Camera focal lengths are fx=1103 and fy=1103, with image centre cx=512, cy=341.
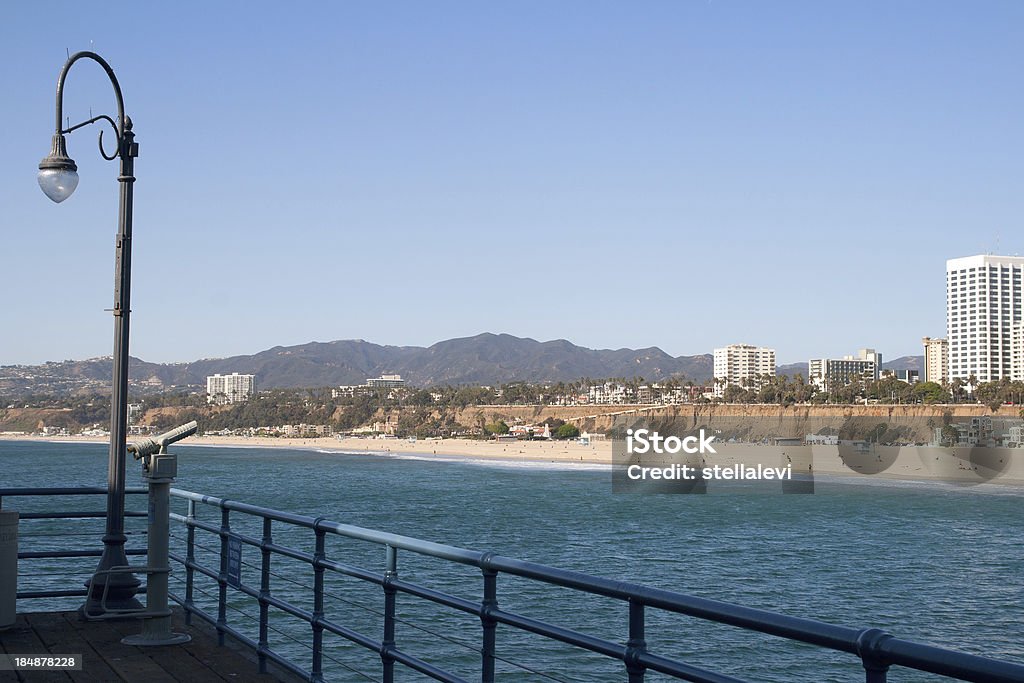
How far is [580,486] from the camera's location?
95.7 m

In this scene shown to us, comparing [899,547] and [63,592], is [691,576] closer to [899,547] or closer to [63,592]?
[899,547]

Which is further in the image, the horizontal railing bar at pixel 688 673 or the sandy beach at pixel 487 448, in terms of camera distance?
the sandy beach at pixel 487 448

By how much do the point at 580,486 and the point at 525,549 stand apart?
5470 centimetres

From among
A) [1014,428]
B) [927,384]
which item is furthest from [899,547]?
[927,384]

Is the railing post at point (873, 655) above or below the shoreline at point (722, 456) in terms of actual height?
above

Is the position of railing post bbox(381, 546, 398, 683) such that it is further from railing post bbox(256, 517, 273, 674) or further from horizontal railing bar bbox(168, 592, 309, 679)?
railing post bbox(256, 517, 273, 674)

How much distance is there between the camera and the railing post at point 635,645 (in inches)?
147

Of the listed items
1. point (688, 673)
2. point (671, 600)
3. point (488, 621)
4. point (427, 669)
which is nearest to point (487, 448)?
point (427, 669)

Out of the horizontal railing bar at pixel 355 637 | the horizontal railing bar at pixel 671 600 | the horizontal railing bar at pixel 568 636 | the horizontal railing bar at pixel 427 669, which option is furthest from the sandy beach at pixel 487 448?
the horizontal railing bar at pixel 568 636

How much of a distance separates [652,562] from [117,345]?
106 feet

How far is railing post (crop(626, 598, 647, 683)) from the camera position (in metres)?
3.72

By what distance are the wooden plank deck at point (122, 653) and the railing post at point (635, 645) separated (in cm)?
341

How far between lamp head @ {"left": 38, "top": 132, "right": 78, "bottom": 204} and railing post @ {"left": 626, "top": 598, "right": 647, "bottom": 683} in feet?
22.2

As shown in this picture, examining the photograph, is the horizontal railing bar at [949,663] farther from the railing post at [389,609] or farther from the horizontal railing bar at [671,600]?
the railing post at [389,609]
